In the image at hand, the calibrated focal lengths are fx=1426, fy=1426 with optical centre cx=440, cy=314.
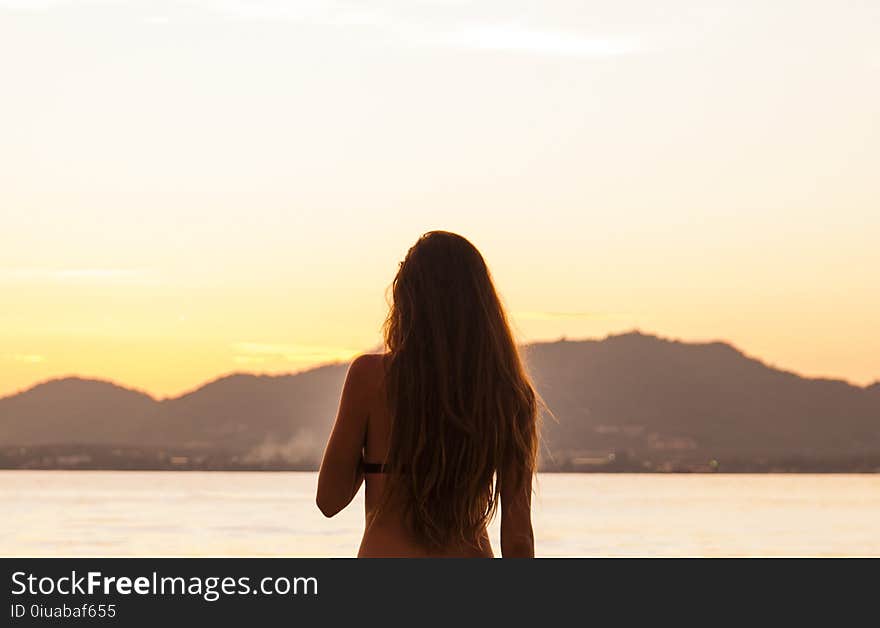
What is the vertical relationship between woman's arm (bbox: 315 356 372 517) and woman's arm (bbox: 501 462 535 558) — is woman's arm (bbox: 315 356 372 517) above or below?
above

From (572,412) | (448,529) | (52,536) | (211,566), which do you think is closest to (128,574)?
(211,566)

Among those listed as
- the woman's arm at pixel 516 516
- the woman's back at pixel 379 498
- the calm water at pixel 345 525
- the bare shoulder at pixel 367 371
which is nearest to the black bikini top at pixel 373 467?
the woman's back at pixel 379 498

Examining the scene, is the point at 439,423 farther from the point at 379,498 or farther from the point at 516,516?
the point at 516,516

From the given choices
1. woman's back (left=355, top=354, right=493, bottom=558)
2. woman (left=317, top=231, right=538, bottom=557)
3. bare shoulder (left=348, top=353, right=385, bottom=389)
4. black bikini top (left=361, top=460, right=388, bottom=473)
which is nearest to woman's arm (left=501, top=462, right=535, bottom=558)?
woman (left=317, top=231, right=538, bottom=557)

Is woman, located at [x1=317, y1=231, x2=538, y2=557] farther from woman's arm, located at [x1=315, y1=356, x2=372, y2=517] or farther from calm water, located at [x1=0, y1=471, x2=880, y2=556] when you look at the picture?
calm water, located at [x1=0, y1=471, x2=880, y2=556]

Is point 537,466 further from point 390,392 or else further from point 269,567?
point 269,567

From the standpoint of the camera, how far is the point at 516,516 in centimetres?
440

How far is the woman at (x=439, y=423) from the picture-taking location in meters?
4.27

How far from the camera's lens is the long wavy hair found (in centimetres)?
427

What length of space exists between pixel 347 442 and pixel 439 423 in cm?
28

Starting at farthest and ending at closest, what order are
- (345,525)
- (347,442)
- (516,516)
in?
1. (345,525)
2. (516,516)
3. (347,442)

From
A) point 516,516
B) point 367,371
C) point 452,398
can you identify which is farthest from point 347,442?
point 516,516

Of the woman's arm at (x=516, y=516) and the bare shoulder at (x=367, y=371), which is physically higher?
the bare shoulder at (x=367, y=371)

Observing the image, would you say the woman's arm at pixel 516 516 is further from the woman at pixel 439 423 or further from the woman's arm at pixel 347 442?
the woman's arm at pixel 347 442
